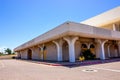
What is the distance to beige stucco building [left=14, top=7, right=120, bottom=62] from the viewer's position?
15508 millimetres

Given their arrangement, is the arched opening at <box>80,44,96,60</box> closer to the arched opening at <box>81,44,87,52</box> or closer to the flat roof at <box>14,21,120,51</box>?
the arched opening at <box>81,44,87,52</box>

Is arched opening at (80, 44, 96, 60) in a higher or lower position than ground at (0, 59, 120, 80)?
higher

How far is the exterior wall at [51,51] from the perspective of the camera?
21.6 metres

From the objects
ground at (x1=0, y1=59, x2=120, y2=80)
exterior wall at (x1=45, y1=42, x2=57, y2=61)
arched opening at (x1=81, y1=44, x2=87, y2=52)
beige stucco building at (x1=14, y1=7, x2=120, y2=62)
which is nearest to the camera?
ground at (x1=0, y1=59, x2=120, y2=80)

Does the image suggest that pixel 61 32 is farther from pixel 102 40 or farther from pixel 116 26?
pixel 116 26

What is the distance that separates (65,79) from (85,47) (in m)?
15.5

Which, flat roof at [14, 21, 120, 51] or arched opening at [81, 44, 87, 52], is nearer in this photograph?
flat roof at [14, 21, 120, 51]

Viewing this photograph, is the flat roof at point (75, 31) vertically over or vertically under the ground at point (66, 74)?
over

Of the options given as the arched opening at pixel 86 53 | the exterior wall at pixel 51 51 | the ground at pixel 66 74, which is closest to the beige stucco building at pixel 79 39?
the exterior wall at pixel 51 51

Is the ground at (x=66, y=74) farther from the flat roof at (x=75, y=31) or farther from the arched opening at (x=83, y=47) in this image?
the arched opening at (x=83, y=47)

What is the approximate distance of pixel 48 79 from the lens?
Result: 6.96 metres

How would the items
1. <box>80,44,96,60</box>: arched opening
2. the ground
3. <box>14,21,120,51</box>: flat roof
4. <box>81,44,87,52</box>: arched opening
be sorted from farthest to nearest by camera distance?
1. <box>81,44,87,52</box>: arched opening
2. <box>80,44,96,60</box>: arched opening
3. <box>14,21,120,51</box>: flat roof
4. the ground

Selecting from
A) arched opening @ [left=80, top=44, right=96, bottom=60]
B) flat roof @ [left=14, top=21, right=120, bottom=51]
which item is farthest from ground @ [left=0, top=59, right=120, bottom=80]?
arched opening @ [left=80, top=44, right=96, bottom=60]

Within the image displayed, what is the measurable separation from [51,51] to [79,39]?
568cm
